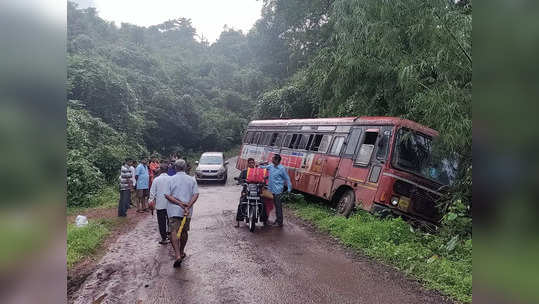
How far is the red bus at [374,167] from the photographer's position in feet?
30.3

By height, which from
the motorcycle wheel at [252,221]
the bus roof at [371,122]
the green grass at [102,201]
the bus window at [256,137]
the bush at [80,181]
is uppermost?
the bus roof at [371,122]

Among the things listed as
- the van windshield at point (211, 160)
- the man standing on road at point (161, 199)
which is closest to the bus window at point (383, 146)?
the man standing on road at point (161, 199)

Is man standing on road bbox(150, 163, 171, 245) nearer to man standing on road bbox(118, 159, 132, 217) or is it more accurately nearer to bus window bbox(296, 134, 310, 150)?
man standing on road bbox(118, 159, 132, 217)

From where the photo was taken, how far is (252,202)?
9.41 m

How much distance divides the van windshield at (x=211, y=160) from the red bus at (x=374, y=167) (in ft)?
29.9

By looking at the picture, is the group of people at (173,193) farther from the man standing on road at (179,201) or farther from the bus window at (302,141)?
the bus window at (302,141)

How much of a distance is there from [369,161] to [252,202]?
2.95 meters

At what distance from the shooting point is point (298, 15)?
75.5ft

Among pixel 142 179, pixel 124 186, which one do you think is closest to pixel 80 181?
pixel 142 179

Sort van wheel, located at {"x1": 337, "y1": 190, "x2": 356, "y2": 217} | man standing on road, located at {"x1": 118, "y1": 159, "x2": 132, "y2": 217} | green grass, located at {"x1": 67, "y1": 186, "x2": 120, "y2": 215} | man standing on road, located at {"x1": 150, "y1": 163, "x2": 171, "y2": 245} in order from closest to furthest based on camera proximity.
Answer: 1. man standing on road, located at {"x1": 150, "y1": 163, "x2": 171, "y2": 245}
2. van wheel, located at {"x1": 337, "y1": 190, "x2": 356, "y2": 217}
3. man standing on road, located at {"x1": 118, "y1": 159, "x2": 132, "y2": 217}
4. green grass, located at {"x1": 67, "y1": 186, "x2": 120, "y2": 215}

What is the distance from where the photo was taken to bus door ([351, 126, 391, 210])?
9.55 meters

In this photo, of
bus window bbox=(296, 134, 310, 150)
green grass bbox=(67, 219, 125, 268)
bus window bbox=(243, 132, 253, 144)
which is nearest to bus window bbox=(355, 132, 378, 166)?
bus window bbox=(296, 134, 310, 150)

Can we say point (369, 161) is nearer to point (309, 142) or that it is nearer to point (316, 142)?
point (316, 142)
